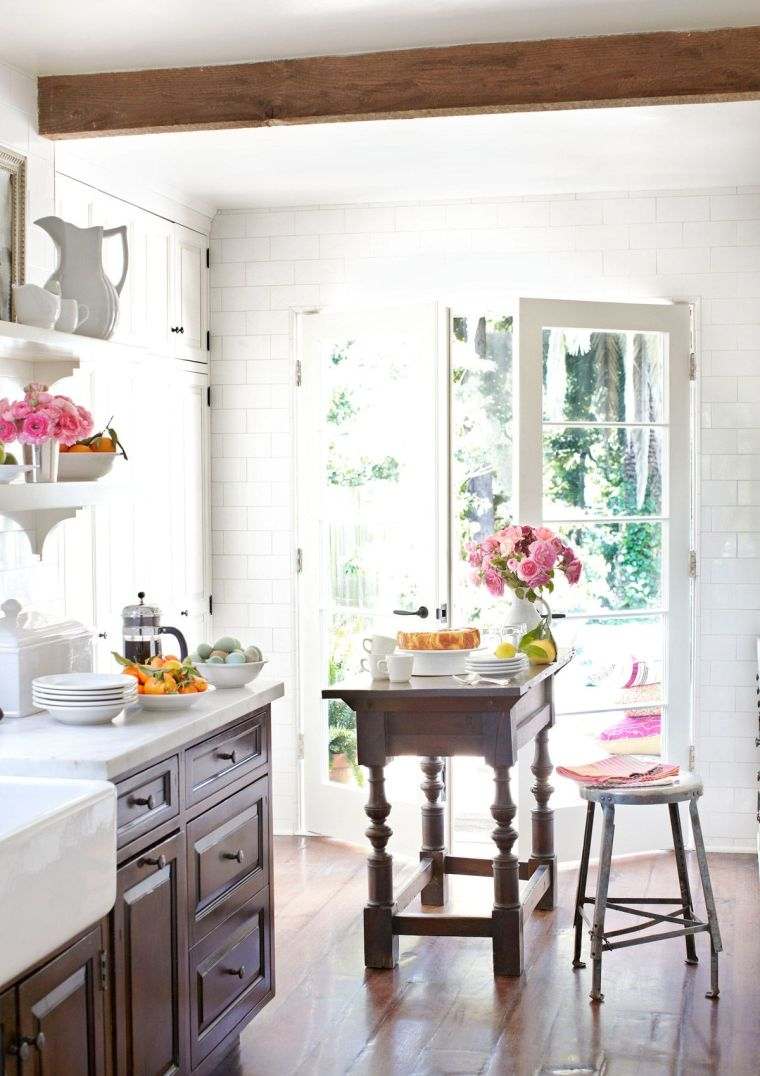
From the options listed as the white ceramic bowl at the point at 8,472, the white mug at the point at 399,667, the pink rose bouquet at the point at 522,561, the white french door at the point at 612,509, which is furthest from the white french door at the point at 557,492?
the white ceramic bowl at the point at 8,472

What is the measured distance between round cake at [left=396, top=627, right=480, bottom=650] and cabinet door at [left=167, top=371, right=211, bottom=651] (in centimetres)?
154

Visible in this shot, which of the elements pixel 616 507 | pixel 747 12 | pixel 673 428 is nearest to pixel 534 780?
pixel 616 507

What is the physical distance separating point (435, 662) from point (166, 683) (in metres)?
1.12

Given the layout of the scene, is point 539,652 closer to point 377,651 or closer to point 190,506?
point 377,651

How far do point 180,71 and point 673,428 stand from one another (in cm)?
258

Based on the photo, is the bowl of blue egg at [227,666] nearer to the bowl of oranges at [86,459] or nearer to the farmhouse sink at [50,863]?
the bowl of oranges at [86,459]

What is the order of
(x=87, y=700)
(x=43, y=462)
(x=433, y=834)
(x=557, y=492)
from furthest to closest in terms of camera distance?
(x=557, y=492)
(x=433, y=834)
(x=43, y=462)
(x=87, y=700)

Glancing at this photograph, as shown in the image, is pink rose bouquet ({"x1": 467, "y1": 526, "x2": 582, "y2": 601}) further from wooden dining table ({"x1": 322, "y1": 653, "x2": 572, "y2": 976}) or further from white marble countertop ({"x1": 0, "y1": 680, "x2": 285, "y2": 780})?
white marble countertop ({"x1": 0, "y1": 680, "x2": 285, "y2": 780})

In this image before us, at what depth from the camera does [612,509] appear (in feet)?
18.0

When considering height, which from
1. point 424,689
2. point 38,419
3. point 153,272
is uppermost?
point 153,272

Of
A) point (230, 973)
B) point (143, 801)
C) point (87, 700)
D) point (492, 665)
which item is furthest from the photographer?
point (492, 665)

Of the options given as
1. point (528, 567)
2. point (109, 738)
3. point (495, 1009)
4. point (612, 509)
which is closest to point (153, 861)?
point (109, 738)

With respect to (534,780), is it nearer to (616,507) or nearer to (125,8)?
(616,507)

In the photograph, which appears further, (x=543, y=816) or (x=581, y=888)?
(x=543, y=816)
